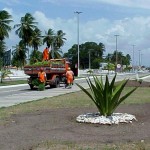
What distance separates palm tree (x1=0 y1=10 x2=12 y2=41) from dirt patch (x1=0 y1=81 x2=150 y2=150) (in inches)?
2223

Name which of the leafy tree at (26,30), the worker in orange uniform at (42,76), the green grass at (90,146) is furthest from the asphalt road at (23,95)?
the leafy tree at (26,30)

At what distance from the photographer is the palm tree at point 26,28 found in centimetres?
8769

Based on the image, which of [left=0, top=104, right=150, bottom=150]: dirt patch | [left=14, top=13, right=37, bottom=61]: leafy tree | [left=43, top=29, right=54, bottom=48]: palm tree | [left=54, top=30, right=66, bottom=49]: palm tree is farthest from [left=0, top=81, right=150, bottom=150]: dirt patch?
[left=54, top=30, right=66, bottom=49]: palm tree

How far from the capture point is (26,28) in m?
87.5

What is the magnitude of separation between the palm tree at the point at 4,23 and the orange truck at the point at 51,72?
3359cm

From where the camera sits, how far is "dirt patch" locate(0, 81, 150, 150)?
8.38m

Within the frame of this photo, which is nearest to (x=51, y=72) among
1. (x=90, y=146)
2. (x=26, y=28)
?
(x=90, y=146)

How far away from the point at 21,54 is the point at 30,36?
7.19m

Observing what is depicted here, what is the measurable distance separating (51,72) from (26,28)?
56.7 metres

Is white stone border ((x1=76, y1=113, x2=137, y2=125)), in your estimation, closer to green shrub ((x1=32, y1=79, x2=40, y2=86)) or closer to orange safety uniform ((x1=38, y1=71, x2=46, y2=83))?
orange safety uniform ((x1=38, y1=71, x2=46, y2=83))

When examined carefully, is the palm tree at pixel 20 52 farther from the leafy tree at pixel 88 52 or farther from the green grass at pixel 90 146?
the green grass at pixel 90 146

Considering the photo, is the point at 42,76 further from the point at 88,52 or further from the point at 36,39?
the point at 88,52

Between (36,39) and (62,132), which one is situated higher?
(36,39)

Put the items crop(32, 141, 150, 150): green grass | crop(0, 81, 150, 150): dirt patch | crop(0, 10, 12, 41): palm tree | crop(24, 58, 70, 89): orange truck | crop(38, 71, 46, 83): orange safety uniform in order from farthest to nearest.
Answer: crop(0, 10, 12, 41): palm tree → crop(24, 58, 70, 89): orange truck → crop(38, 71, 46, 83): orange safety uniform → crop(0, 81, 150, 150): dirt patch → crop(32, 141, 150, 150): green grass
